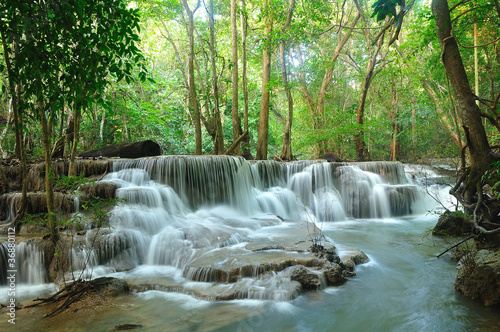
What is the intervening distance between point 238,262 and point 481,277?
129 inches

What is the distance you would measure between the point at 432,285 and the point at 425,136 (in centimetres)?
1503


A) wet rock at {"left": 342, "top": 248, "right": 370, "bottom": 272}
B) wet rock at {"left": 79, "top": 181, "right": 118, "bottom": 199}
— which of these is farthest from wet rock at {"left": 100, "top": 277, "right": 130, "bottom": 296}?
wet rock at {"left": 342, "top": 248, "right": 370, "bottom": 272}

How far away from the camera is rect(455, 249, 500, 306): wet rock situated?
3604 mm

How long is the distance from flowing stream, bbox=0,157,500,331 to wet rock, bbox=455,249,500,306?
0.16 m

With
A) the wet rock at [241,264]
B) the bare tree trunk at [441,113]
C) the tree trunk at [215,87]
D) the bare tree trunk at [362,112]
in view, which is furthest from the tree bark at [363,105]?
the wet rock at [241,264]

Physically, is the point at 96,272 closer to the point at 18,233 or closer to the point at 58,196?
the point at 18,233

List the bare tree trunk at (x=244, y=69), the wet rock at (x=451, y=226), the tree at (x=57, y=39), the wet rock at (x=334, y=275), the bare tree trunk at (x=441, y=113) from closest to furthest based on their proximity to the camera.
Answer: the tree at (x=57, y=39)
the wet rock at (x=334, y=275)
the wet rock at (x=451, y=226)
the bare tree trunk at (x=244, y=69)
the bare tree trunk at (x=441, y=113)

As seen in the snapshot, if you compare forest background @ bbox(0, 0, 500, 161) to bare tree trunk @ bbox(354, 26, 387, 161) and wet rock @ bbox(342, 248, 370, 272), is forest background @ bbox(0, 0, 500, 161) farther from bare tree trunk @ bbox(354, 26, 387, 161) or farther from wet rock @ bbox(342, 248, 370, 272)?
wet rock @ bbox(342, 248, 370, 272)

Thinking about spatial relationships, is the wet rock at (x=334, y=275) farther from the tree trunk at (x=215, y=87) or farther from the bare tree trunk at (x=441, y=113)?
the bare tree trunk at (x=441, y=113)

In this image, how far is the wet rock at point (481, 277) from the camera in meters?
3.60

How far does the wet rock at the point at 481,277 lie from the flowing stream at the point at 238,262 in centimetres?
16

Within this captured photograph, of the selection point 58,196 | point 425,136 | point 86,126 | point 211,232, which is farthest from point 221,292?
point 425,136

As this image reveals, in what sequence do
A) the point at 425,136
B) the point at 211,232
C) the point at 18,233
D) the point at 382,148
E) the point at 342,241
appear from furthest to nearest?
the point at 382,148 → the point at 425,136 → the point at 342,241 → the point at 211,232 → the point at 18,233

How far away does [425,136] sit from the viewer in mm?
Answer: 17219
